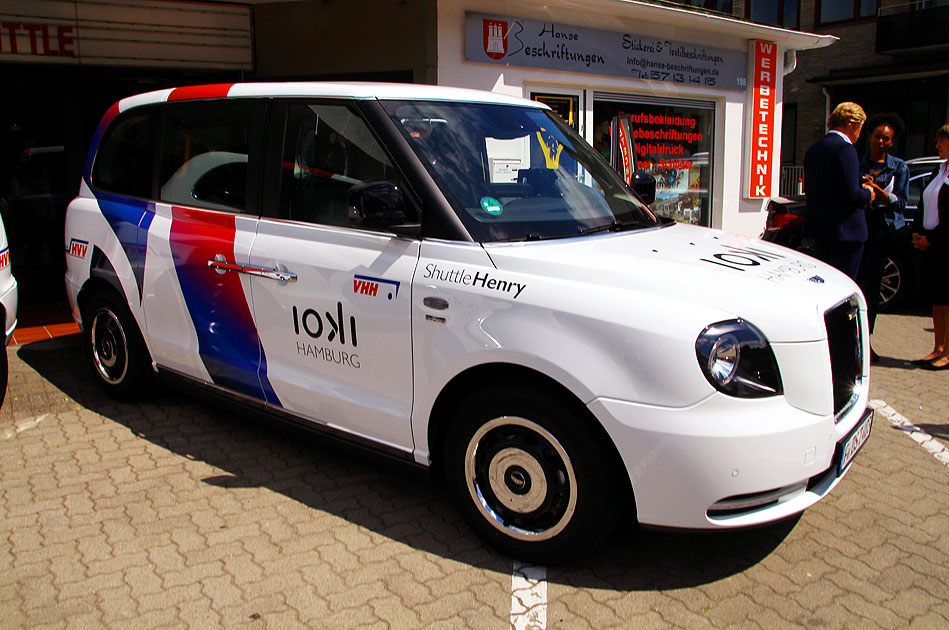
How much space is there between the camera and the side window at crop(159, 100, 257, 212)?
13.5 ft

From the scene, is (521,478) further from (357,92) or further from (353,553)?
(357,92)

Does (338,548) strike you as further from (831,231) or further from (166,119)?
(831,231)

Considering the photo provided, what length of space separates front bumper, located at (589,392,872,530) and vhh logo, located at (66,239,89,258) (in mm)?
3870

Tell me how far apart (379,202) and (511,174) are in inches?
28.9

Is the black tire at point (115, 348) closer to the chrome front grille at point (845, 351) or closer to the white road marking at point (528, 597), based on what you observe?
the white road marking at point (528, 597)

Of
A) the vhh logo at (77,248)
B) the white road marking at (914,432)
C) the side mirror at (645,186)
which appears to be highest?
the side mirror at (645,186)

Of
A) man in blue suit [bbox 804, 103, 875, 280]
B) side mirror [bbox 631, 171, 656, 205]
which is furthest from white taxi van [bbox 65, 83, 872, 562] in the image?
man in blue suit [bbox 804, 103, 875, 280]

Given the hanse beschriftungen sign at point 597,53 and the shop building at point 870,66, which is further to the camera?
the shop building at point 870,66

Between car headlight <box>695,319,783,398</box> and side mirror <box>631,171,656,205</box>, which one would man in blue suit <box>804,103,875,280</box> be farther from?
car headlight <box>695,319,783,398</box>

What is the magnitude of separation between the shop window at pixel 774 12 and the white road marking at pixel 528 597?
954 inches

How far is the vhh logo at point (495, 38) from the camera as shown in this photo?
27.9ft

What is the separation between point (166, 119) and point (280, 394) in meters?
1.96

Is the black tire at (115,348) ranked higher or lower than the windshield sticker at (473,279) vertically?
lower

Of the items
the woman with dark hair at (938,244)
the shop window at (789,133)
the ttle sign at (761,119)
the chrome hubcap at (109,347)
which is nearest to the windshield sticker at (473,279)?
the chrome hubcap at (109,347)
